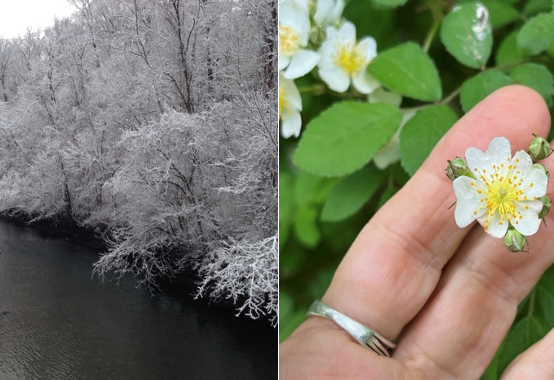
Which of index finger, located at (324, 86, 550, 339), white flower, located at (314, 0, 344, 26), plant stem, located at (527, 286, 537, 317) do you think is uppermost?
white flower, located at (314, 0, 344, 26)

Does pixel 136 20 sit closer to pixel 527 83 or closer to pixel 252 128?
pixel 252 128

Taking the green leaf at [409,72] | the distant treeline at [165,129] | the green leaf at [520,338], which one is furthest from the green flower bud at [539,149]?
the distant treeline at [165,129]

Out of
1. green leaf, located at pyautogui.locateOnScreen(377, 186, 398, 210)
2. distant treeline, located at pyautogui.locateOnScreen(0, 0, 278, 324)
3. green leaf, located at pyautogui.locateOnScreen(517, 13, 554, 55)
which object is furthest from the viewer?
distant treeline, located at pyautogui.locateOnScreen(0, 0, 278, 324)

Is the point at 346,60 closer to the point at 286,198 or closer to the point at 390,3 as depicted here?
the point at 390,3

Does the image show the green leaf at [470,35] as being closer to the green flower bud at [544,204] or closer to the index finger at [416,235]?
the index finger at [416,235]

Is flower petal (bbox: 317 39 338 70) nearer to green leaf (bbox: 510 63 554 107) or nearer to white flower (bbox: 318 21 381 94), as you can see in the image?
white flower (bbox: 318 21 381 94)

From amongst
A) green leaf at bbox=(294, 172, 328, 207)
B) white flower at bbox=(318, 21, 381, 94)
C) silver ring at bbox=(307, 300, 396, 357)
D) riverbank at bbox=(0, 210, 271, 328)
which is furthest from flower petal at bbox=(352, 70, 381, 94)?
riverbank at bbox=(0, 210, 271, 328)

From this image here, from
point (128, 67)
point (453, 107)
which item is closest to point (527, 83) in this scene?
point (453, 107)
